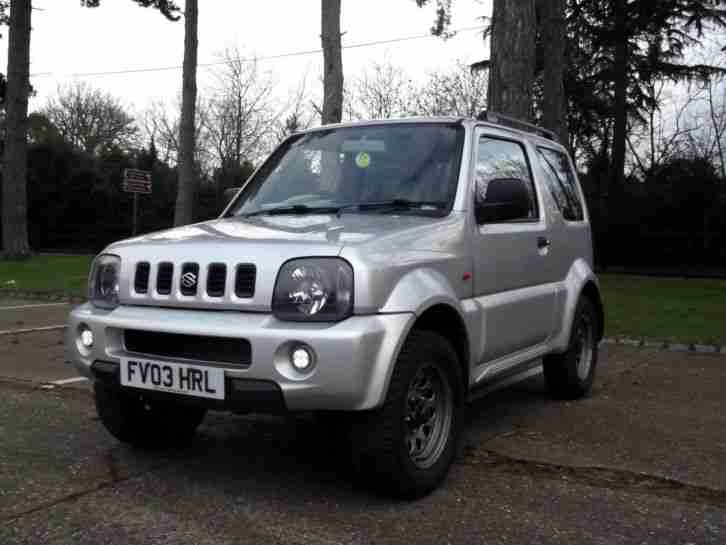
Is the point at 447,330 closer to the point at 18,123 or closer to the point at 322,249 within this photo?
the point at 322,249

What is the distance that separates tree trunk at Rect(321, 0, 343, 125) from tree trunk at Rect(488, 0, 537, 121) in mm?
3423

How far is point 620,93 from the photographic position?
22359 millimetres

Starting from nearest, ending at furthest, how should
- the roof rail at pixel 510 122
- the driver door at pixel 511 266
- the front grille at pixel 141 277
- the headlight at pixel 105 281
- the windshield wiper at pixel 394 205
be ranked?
the front grille at pixel 141 277 → the headlight at pixel 105 281 → the windshield wiper at pixel 394 205 → the driver door at pixel 511 266 → the roof rail at pixel 510 122

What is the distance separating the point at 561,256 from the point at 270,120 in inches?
1471

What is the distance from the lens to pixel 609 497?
3787 millimetres

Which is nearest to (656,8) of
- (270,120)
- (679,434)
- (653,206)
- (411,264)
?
(653,206)

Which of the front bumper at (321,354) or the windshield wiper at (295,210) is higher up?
the windshield wiper at (295,210)

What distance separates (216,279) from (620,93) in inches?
824

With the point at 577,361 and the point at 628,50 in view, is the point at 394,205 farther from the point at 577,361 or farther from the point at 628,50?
the point at 628,50

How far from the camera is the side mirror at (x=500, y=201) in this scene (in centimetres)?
434

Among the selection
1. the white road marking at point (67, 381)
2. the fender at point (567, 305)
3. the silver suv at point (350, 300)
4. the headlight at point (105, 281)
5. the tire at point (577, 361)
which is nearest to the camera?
the silver suv at point (350, 300)

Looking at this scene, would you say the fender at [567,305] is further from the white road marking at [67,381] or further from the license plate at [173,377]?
the white road marking at [67,381]

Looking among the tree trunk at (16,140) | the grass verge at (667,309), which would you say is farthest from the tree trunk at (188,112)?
the grass verge at (667,309)

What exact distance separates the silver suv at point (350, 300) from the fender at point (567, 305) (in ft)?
0.56
